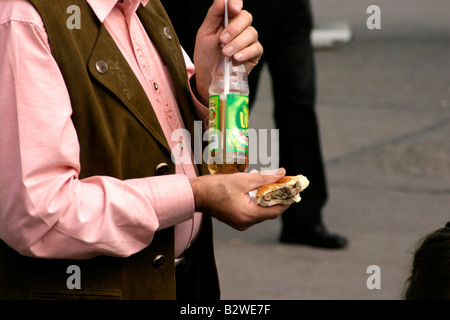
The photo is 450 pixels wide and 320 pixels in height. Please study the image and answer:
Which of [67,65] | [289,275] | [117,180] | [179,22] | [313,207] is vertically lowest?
[289,275]

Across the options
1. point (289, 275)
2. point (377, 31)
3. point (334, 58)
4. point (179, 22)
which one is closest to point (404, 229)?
point (289, 275)

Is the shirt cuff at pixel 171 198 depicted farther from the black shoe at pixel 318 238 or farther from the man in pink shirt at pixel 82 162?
the black shoe at pixel 318 238

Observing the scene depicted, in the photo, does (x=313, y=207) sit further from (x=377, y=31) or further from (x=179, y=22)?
(x=377, y=31)

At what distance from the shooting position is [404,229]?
20.7ft

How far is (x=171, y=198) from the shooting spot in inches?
92.0

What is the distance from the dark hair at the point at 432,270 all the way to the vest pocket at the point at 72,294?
85 cm

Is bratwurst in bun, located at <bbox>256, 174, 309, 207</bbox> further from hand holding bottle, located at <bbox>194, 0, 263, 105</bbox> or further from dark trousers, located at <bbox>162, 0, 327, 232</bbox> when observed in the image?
dark trousers, located at <bbox>162, 0, 327, 232</bbox>

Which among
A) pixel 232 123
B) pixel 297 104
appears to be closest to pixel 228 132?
pixel 232 123

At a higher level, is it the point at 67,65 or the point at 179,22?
the point at 179,22

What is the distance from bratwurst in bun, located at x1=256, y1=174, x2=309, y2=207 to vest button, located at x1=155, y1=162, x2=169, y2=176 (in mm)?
285
